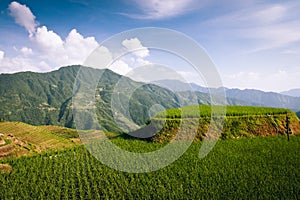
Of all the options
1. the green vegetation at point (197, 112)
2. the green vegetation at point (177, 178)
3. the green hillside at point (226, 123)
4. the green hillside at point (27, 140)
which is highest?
the green vegetation at point (197, 112)

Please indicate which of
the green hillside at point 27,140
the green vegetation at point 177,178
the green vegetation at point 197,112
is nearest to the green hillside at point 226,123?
the green vegetation at point 197,112

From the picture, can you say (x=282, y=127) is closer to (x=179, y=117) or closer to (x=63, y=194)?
(x=179, y=117)

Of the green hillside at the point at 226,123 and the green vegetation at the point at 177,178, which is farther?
the green hillside at the point at 226,123

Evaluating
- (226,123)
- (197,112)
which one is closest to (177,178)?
(197,112)

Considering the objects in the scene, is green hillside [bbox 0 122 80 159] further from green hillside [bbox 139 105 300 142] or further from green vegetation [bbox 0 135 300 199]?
green hillside [bbox 139 105 300 142]

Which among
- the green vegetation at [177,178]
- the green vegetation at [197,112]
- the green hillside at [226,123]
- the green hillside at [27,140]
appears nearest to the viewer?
the green vegetation at [177,178]

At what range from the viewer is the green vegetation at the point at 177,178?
9.10 metres

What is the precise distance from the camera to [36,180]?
11430 millimetres

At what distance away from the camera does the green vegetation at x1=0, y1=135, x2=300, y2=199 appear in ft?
29.8

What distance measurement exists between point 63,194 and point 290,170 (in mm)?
9721

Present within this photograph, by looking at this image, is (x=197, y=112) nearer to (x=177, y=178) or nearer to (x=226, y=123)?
(x=226, y=123)

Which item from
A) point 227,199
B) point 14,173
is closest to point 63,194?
point 14,173

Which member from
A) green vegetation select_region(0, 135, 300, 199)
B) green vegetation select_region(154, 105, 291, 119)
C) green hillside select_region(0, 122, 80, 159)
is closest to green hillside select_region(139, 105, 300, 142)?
green vegetation select_region(154, 105, 291, 119)

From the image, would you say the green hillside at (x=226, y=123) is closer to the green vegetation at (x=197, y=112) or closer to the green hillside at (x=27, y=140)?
the green vegetation at (x=197, y=112)
